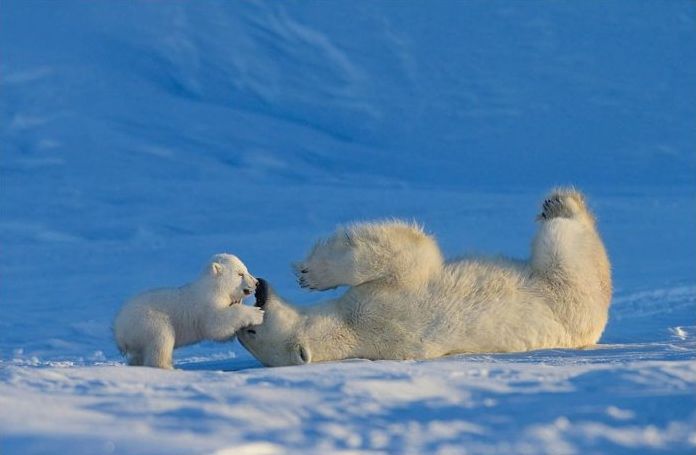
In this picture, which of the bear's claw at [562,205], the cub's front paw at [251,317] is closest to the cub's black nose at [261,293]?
the cub's front paw at [251,317]

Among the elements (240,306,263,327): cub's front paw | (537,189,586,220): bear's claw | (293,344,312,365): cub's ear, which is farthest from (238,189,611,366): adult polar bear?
(537,189,586,220): bear's claw

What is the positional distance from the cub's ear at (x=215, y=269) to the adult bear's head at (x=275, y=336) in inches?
7.3

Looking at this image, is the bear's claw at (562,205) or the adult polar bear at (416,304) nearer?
the adult polar bear at (416,304)

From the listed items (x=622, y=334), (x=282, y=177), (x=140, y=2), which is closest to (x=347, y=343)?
(x=622, y=334)

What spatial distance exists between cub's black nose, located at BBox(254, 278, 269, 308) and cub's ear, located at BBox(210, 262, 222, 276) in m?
0.18

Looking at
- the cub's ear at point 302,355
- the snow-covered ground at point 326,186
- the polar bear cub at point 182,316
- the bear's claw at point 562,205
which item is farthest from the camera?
the bear's claw at point 562,205

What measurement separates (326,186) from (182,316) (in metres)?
10.6

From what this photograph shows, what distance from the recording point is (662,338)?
19.2ft

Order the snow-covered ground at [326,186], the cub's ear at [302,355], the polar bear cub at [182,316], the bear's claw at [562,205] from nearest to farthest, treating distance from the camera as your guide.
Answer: the snow-covered ground at [326,186] → the polar bear cub at [182,316] → the cub's ear at [302,355] → the bear's claw at [562,205]

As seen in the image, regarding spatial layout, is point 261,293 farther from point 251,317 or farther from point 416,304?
point 416,304

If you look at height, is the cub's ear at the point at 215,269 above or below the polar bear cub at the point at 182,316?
above

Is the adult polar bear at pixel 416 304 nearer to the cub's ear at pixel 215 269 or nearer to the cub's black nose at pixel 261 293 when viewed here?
the cub's black nose at pixel 261 293

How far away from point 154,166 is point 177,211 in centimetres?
281

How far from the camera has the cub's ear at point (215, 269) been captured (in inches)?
170
